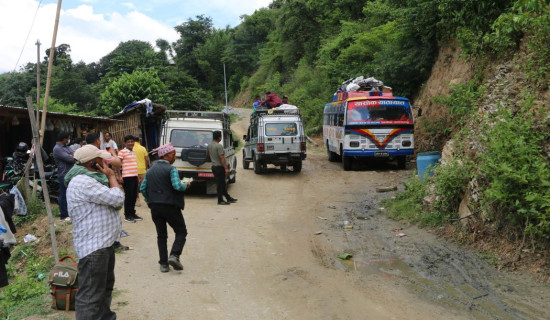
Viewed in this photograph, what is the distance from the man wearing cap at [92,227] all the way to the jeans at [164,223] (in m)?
1.81

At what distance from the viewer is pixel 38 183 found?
10.9 meters

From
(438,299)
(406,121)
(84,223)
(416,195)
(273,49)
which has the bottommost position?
(438,299)

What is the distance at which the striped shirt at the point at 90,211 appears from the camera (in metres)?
3.93

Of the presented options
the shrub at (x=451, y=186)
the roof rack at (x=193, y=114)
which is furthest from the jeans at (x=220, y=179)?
the shrub at (x=451, y=186)

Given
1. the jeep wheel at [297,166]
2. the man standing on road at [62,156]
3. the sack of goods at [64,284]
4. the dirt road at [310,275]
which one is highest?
the man standing on road at [62,156]

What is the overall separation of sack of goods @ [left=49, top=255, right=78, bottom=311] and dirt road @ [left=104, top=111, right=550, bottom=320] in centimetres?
51

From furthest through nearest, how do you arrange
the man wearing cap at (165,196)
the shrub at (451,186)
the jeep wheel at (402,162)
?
the jeep wheel at (402,162) < the shrub at (451,186) < the man wearing cap at (165,196)

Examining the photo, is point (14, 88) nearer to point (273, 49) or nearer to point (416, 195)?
point (273, 49)

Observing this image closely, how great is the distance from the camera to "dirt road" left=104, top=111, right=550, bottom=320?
497 centimetres

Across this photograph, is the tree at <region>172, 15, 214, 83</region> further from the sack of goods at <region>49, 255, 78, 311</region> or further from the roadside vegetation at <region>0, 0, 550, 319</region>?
the sack of goods at <region>49, 255, 78, 311</region>

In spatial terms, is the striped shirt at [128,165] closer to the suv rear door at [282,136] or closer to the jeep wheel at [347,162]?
the suv rear door at [282,136]

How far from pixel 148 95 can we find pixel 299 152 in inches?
937

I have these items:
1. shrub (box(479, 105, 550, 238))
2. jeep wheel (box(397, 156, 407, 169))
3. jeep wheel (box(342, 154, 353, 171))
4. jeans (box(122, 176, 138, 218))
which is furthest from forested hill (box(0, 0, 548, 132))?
jeans (box(122, 176, 138, 218))

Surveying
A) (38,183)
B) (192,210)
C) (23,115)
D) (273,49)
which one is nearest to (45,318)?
(192,210)
